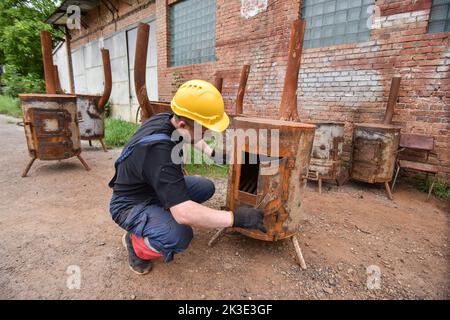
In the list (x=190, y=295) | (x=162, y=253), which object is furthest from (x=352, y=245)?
(x=162, y=253)

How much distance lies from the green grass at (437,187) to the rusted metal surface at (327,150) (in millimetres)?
1231

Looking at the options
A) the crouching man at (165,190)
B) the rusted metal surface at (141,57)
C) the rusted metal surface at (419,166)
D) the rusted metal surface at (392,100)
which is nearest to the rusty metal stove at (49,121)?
the rusted metal surface at (141,57)

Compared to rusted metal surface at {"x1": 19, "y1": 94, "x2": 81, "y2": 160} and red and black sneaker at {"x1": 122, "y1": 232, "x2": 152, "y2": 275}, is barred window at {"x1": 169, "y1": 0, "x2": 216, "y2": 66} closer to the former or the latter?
rusted metal surface at {"x1": 19, "y1": 94, "x2": 81, "y2": 160}

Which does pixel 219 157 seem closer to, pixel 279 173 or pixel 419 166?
pixel 279 173

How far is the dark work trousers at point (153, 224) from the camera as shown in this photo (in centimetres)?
173

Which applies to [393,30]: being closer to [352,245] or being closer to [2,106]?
[352,245]

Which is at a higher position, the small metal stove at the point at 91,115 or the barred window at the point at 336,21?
the barred window at the point at 336,21

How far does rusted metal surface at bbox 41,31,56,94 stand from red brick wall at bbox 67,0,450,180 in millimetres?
3606

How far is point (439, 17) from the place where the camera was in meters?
3.48

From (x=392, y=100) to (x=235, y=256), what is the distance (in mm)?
3237

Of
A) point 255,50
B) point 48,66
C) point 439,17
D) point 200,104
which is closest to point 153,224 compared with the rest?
point 200,104

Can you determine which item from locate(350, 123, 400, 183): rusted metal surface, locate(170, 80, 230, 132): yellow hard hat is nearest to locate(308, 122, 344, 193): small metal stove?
locate(350, 123, 400, 183): rusted metal surface

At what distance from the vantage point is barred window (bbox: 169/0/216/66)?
6617 mm

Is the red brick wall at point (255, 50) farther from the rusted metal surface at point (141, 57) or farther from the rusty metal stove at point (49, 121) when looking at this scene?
the rusty metal stove at point (49, 121)
